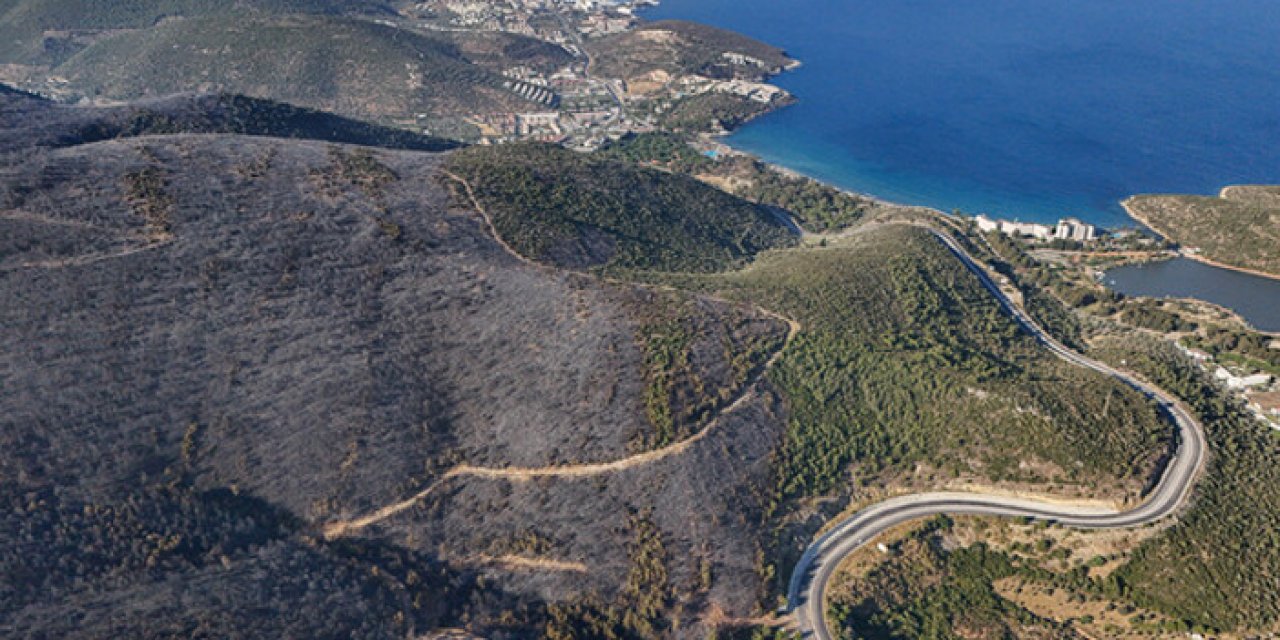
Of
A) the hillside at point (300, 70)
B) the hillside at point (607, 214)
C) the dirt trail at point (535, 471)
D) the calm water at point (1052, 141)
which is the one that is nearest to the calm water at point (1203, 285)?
the calm water at point (1052, 141)

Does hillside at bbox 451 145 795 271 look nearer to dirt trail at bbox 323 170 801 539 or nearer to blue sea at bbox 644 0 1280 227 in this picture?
dirt trail at bbox 323 170 801 539

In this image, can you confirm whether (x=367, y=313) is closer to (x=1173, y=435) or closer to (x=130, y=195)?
(x=130, y=195)

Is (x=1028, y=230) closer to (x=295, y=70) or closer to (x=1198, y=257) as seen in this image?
(x=1198, y=257)

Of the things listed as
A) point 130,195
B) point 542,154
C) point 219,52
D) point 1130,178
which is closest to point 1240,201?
point 1130,178

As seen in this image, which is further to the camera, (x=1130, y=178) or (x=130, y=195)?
(x=1130, y=178)

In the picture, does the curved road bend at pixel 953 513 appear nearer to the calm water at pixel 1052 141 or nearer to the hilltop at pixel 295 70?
the calm water at pixel 1052 141

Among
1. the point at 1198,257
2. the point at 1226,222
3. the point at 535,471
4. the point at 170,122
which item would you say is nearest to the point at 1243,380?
the point at 1198,257

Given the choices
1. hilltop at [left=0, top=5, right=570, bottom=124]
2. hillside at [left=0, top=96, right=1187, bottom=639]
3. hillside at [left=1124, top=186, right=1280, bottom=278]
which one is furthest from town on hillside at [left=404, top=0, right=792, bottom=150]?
hillside at [left=0, top=96, right=1187, bottom=639]
